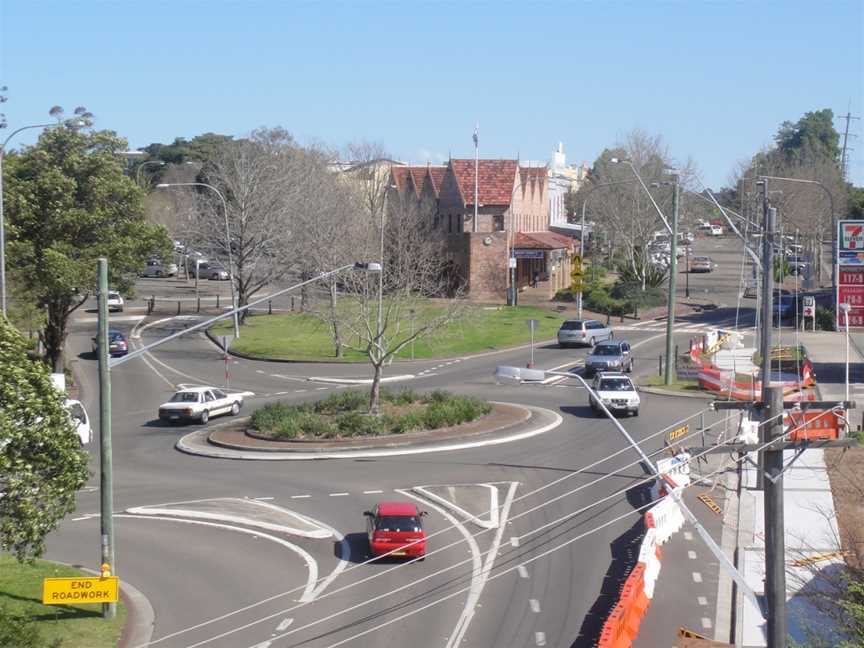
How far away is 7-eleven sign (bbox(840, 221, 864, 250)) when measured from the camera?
37.9m

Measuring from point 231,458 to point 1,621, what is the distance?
1759 centimetres

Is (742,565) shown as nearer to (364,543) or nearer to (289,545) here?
(364,543)

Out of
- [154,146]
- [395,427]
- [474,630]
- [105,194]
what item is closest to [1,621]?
[474,630]

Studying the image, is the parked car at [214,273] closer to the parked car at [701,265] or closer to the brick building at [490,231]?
the brick building at [490,231]

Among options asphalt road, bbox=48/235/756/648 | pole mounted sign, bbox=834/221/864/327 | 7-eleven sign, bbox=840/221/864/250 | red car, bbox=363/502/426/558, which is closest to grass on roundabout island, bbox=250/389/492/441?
asphalt road, bbox=48/235/756/648

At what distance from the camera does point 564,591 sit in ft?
63.0

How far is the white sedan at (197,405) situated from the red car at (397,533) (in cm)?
1734

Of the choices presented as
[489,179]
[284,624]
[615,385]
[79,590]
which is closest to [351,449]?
[615,385]

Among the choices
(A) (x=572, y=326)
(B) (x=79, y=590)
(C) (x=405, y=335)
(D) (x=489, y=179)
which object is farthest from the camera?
(D) (x=489, y=179)

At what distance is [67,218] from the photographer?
4334cm

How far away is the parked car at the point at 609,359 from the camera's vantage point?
44.5 m

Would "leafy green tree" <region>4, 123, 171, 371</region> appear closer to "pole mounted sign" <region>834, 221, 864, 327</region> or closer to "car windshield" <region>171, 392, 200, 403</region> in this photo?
"car windshield" <region>171, 392, 200, 403</region>

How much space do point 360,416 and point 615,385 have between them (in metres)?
8.83

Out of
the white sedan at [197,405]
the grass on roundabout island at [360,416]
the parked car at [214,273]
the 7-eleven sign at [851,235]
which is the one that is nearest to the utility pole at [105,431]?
the grass on roundabout island at [360,416]
